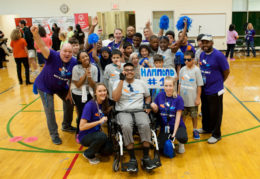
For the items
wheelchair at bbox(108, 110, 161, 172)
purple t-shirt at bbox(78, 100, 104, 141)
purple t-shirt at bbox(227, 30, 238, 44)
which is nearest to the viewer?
wheelchair at bbox(108, 110, 161, 172)

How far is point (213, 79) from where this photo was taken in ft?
10.9

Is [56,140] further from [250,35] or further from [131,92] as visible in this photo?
[250,35]

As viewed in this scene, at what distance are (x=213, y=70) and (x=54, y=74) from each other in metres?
2.21

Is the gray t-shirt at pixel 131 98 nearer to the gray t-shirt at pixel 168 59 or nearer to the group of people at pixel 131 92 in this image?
the group of people at pixel 131 92

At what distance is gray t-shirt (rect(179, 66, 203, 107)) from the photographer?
3389 mm

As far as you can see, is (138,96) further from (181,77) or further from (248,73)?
(248,73)

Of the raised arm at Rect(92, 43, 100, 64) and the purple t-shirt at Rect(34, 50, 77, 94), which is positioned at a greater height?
the raised arm at Rect(92, 43, 100, 64)

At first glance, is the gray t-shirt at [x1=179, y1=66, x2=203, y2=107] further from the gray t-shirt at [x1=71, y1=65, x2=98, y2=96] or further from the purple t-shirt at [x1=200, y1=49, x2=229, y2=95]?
the gray t-shirt at [x1=71, y1=65, x2=98, y2=96]

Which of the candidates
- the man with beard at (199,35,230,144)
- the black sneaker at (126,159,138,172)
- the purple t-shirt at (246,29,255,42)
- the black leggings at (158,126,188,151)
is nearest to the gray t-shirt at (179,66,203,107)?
the man with beard at (199,35,230,144)

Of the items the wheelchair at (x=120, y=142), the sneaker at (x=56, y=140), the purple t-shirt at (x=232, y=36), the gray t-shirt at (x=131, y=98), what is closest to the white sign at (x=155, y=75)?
the gray t-shirt at (x=131, y=98)

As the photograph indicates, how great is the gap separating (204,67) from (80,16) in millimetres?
A: 9844

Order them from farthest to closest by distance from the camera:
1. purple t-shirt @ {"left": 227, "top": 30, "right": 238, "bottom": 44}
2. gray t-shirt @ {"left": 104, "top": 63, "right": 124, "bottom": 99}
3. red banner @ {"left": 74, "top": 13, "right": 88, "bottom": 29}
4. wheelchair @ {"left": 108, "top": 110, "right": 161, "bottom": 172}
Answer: red banner @ {"left": 74, "top": 13, "right": 88, "bottom": 29} → purple t-shirt @ {"left": 227, "top": 30, "right": 238, "bottom": 44} → gray t-shirt @ {"left": 104, "top": 63, "right": 124, "bottom": 99} → wheelchair @ {"left": 108, "top": 110, "right": 161, "bottom": 172}

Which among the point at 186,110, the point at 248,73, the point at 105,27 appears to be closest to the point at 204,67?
the point at 186,110

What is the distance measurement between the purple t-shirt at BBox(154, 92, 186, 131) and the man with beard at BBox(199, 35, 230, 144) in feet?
1.65
